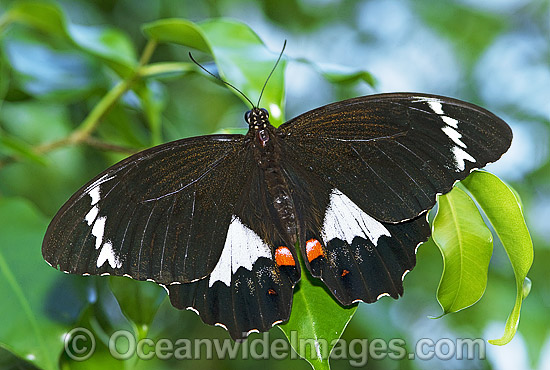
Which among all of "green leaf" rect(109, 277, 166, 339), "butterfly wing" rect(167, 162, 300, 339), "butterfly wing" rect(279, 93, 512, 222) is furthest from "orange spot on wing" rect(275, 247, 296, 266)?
"green leaf" rect(109, 277, 166, 339)

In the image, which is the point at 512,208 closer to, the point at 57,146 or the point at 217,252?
the point at 217,252

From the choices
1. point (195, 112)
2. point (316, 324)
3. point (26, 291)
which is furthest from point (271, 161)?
point (195, 112)

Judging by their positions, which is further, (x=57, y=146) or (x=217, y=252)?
(x=57, y=146)

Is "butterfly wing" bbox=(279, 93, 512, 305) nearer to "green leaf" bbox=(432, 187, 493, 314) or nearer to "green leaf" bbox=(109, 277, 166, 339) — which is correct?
"green leaf" bbox=(432, 187, 493, 314)

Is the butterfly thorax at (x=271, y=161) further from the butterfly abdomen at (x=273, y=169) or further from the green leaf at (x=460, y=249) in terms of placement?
the green leaf at (x=460, y=249)

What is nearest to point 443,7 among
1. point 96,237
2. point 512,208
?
point 512,208
